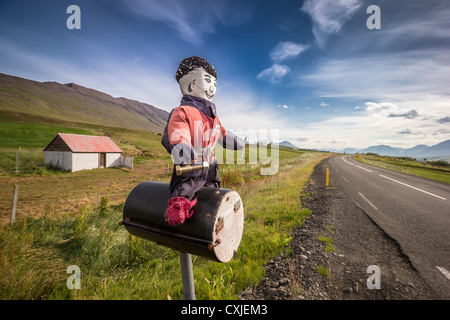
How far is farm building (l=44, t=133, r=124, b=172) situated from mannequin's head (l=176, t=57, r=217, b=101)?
28.3m

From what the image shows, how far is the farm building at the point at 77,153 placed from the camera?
76.0ft

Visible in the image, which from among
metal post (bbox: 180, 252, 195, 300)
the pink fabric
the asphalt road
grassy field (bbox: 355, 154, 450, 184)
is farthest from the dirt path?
grassy field (bbox: 355, 154, 450, 184)

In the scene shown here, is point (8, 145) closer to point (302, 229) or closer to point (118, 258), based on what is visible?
point (118, 258)

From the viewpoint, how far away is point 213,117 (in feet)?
6.45

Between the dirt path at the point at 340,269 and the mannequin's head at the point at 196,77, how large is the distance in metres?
3.09

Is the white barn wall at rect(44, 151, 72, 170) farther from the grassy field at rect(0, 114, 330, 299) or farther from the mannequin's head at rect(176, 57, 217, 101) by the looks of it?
the mannequin's head at rect(176, 57, 217, 101)

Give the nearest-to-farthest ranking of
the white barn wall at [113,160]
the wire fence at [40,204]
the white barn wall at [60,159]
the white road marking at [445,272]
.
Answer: the white road marking at [445,272] → the wire fence at [40,204] → the white barn wall at [60,159] → the white barn wall at [113,160]

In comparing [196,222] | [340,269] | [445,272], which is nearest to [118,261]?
[196,222]

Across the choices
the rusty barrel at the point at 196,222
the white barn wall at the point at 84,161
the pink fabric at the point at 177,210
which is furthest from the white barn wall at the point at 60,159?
the pink fabric at the point at 177,210

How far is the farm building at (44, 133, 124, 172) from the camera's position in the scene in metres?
23.2

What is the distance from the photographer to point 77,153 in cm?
2361

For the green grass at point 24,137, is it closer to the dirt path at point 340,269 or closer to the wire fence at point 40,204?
the wire fence at point 40,204

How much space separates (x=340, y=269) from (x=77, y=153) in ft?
97.9

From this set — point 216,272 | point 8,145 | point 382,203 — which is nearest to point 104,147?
point 8,145
